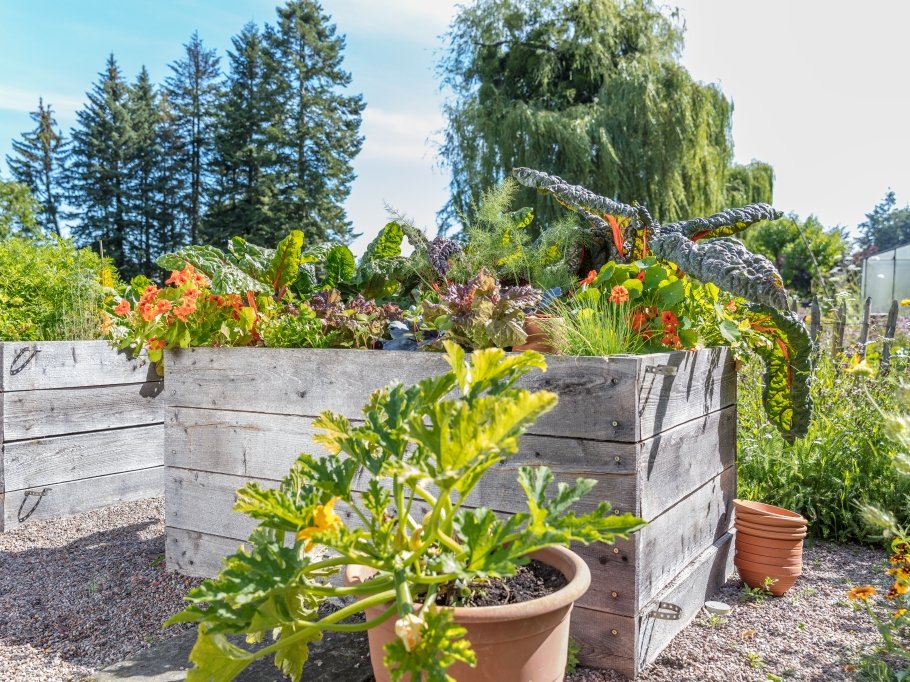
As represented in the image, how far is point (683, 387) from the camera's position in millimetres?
1769

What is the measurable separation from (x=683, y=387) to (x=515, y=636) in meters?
0.97

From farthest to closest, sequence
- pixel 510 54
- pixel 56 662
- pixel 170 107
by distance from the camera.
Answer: pixel 170 107
pixel 510 54
pixel 56 662

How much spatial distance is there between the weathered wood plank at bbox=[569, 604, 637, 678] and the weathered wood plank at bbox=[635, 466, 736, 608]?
73 millimetres

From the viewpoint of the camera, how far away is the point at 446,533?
1100 millimetres

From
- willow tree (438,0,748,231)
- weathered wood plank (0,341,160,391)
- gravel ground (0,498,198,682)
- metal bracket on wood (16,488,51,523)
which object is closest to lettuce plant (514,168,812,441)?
gravel ground (0,498,198,682)

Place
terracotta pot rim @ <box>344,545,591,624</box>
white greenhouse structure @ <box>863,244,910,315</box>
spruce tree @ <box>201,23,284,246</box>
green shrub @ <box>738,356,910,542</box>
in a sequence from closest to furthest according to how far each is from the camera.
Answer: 1. terracotta pot rim @ <box>344,545,591,624</box>
2. green shrub @ <box>738,356,910,542</box>
3. white greenhouse structure @ <box>863,244,910,315</box>
4. spruce tree @ <box>201,23,284,246</box>

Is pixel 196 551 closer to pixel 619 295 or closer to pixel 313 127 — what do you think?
pixel 619 295

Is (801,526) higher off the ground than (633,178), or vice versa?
(633,178)

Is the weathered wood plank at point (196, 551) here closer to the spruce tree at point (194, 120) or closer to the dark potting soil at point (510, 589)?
the dark potting soil at point (510, 589)

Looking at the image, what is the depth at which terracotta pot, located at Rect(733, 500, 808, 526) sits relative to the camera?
2.06 metres

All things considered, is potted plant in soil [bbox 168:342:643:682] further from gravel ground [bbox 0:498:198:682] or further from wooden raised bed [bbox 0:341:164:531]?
wooden raised bed [bbox 0:341:164:531]

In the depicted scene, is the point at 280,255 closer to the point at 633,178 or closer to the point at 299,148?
the point at 633,178

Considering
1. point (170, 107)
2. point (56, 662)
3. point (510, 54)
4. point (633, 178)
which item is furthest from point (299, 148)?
point (56, 662)

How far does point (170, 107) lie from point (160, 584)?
23.8m
